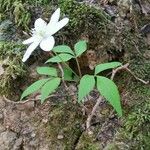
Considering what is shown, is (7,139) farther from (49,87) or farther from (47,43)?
(47,43)

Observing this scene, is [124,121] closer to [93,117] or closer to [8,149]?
[93,117]

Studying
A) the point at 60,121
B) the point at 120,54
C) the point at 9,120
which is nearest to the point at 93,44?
the point at 120,54

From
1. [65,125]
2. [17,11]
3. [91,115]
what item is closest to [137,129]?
[91,115]

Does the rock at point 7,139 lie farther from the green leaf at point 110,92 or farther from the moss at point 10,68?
the green leaf at point 110,92

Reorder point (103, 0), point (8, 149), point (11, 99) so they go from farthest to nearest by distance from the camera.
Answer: point (103, 0) → point (11, 99) → point (8, 149)

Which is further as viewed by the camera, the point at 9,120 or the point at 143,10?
the point at 143,10

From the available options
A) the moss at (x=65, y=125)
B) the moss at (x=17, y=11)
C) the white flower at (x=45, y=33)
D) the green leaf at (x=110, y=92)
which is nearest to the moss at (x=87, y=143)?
the moss at (x=65, y=125)
